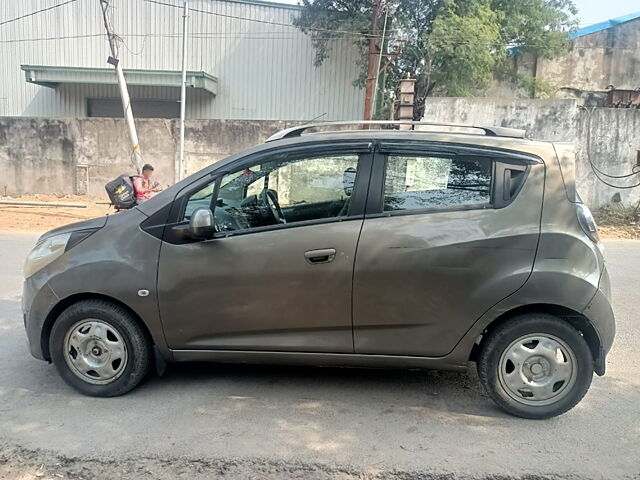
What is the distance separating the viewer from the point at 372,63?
18.5m

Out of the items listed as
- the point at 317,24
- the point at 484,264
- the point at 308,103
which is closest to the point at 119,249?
the point at 484,264

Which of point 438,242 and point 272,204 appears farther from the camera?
point 272,204

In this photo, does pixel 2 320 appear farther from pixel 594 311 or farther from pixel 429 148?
pixel 594 311

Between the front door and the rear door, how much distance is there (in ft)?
0.41

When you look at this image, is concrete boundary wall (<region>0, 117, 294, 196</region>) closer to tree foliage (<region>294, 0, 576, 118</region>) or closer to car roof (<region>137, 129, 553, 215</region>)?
tree foliage (<region>294, 0, 576, 118</region>)

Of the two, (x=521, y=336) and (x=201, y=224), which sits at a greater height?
(x=201, y=224)

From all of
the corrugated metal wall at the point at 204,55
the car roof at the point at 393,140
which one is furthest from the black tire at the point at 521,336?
the corrugated metal wall at the point at 204,55

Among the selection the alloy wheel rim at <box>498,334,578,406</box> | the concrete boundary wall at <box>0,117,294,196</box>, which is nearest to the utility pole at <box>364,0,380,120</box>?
the concrete boundary wall at <box>0,117,294,196</box>

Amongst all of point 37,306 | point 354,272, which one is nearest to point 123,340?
point 37,306

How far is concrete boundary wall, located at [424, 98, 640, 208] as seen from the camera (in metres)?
13.2

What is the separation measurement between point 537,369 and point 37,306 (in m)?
3.24

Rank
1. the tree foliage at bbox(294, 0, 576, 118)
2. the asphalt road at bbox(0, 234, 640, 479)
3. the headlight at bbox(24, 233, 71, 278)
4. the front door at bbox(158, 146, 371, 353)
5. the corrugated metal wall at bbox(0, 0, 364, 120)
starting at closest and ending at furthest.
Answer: the asphalt road at bbox(0, 234, 640, 479) < the front door at bbox(158, 146, 371, 353) < the headlight at bbox(24, 233, 71, 278) < the tree foliage at bbox(294, 0, 576, 118) < the corrugated metal wall at bbox(0, 0, 364, 120)

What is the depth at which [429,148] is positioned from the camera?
3.56 metres

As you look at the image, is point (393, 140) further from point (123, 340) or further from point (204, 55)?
point (204, 55)
